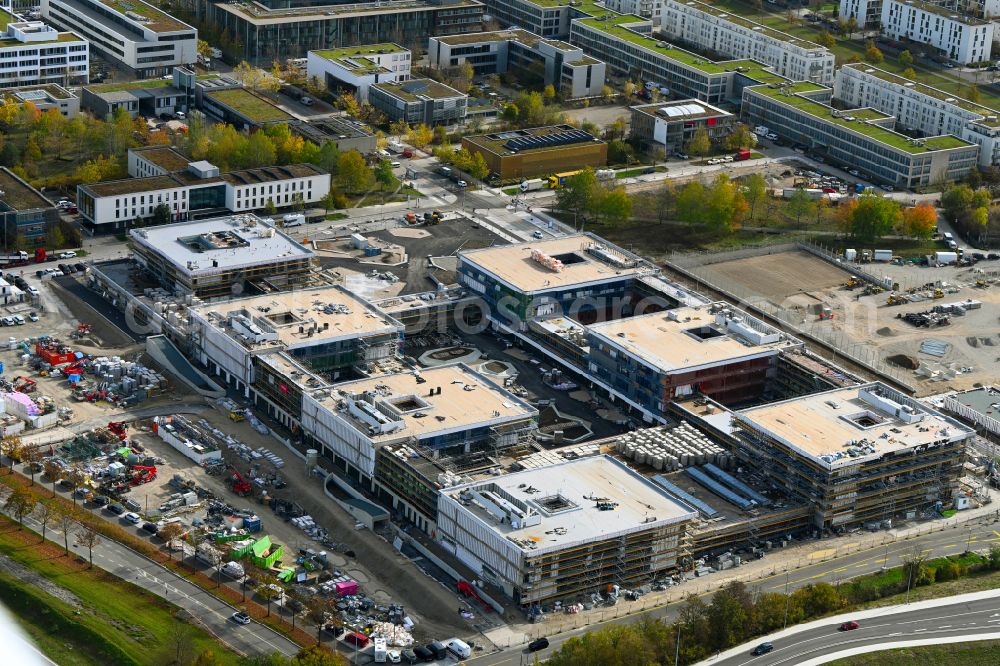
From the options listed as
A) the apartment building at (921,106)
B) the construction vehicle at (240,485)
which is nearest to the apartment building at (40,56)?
the construction vehicle at (240,485)

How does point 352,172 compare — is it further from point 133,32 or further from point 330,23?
point 330,23

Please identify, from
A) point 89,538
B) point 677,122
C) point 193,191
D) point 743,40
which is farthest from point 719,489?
point 743,40

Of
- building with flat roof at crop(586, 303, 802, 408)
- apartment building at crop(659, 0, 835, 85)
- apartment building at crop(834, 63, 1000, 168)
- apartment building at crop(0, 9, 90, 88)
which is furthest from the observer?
apartment building at crop(659, 0, 835, 85)

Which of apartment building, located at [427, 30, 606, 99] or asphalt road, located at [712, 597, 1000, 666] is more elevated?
apartment building, located at [427, 30, 606, 99]

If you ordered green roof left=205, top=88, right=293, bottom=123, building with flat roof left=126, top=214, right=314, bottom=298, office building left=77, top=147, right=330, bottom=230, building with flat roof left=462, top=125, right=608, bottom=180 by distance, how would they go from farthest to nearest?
green roof left=205, top=88, right=293, bottom=123, building with flat roof left=462, top=125, right=608, bottom=180, office building left=77, top=147, right=330, bottom=230, building with flat roof left=126, top=214, right=314, bottom=298

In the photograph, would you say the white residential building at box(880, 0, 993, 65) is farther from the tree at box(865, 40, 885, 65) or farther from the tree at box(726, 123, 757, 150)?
the tree at box(726, 123, 757, 150)

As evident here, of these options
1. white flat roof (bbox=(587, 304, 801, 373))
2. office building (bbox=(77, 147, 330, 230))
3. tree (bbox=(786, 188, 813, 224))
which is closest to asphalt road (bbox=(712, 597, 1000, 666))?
white flat roof (bbox=(587, 304, 801, 373))
